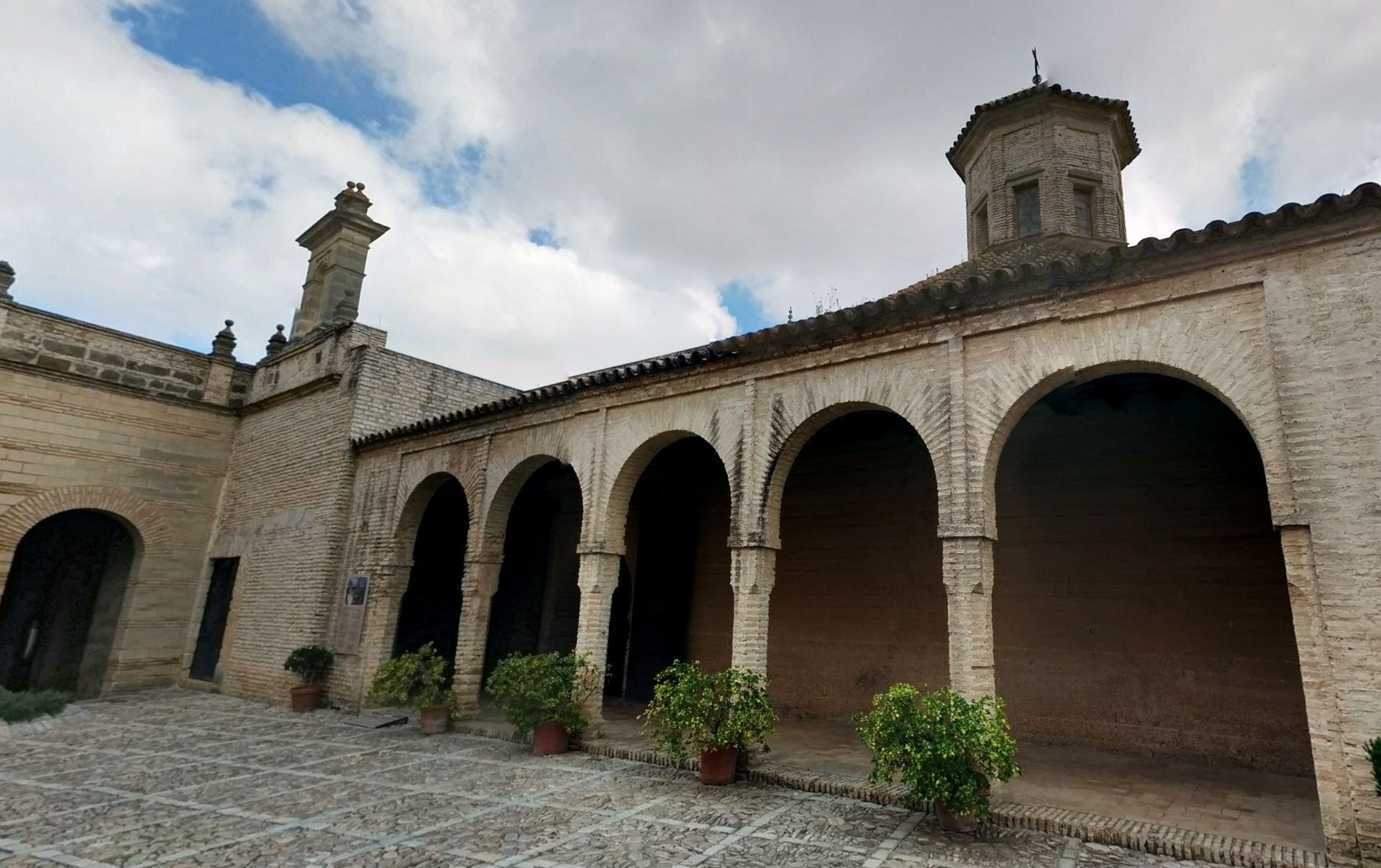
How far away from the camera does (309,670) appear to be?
485 inches

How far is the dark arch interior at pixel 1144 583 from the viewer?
7988mm

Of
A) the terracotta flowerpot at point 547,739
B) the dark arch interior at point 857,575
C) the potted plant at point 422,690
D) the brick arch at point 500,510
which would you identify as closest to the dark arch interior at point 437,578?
the brick arch at point 500,510

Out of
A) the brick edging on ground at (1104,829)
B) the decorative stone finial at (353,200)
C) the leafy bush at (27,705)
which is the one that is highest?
the decorative stone finial at (353,200)

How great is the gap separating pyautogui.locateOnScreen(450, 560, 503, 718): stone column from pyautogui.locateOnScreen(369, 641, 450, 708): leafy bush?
259 mm

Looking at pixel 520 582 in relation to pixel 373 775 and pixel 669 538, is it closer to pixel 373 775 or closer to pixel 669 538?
pixel 669 538

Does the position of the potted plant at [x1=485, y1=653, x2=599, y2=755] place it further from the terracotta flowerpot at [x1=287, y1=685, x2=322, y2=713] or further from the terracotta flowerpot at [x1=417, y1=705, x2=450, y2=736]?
the terracotta flowerpot at [x1=287, y1=685, x2=322, y2=713]

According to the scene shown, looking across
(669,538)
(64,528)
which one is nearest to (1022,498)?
(669,538)

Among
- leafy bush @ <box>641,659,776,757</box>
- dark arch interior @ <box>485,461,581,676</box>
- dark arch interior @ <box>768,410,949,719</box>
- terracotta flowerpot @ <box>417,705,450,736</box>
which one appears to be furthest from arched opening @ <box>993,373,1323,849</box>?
dark arch interior @ <box>485,461,581,676</box>

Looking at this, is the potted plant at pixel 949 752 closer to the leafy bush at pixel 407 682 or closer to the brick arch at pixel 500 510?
the brick arch at pixel 500 510

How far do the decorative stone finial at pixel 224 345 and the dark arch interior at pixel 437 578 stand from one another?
690cm

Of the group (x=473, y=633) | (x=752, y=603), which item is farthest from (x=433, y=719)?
(x=752, y=603)

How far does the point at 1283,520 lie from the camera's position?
5398 mm

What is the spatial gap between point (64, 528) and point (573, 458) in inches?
497

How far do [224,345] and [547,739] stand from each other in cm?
1330
